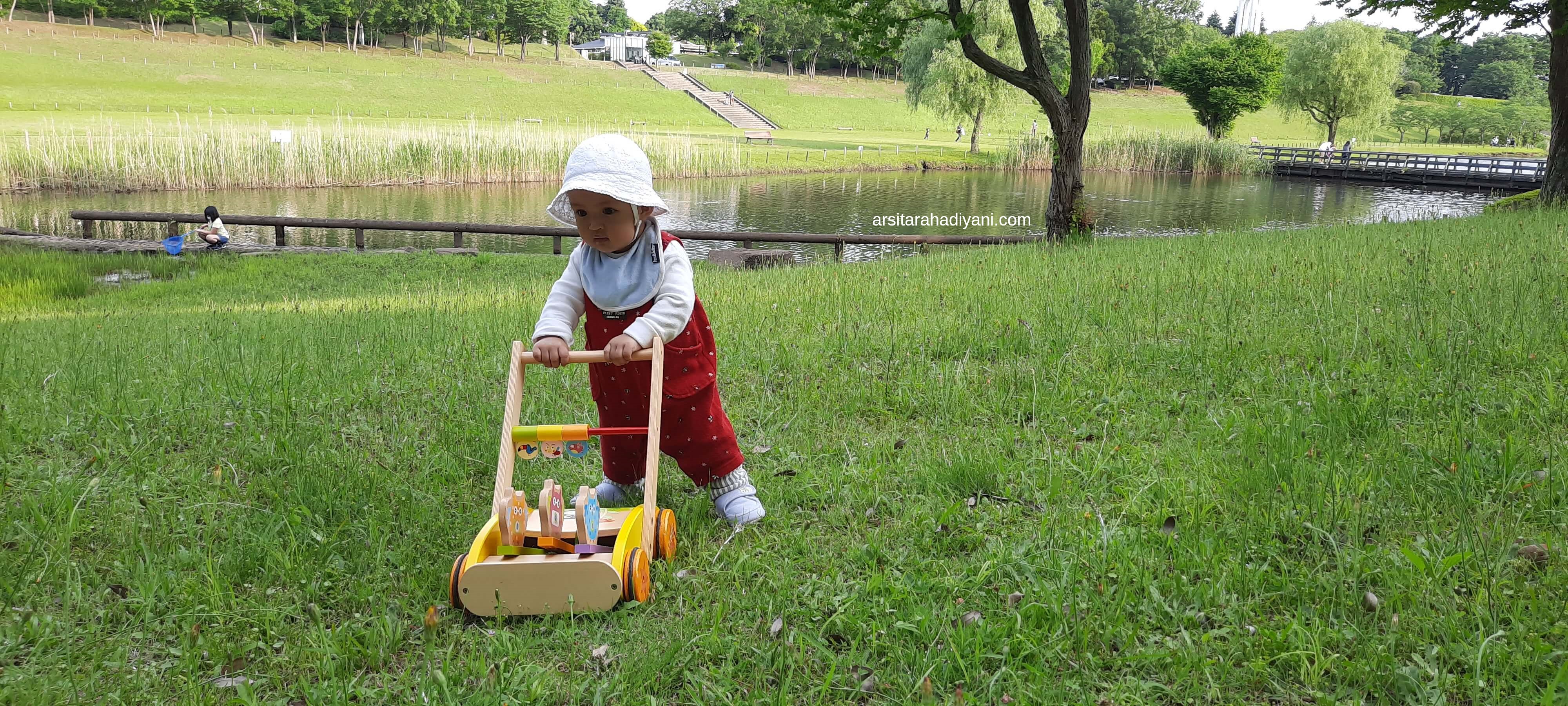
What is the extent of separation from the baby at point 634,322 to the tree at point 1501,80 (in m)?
129

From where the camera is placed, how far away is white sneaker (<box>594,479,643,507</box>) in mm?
4121

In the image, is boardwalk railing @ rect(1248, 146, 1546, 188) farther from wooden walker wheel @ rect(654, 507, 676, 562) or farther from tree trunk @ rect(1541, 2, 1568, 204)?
wooden walker wheel @ rect(654, 507, 676, 562)

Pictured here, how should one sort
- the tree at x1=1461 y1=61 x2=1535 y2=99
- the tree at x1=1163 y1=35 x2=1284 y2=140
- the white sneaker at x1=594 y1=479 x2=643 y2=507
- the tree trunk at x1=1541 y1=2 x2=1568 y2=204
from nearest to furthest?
Result: 1. the white sneaker at x1=594 y1=479 x2=643 y2=507
2. the tree trunk at x1=1541 y1=2 x2=1568 y2=204
3. the tree at x1=1163 y1=35 x2=1284 y2=140
4. the tree at x1=1461 y1=61 x2=1535 y2=99

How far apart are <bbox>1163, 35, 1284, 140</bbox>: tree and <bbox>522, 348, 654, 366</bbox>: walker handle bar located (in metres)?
66.9

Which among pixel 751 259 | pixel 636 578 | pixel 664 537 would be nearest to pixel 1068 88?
pixel 751 259

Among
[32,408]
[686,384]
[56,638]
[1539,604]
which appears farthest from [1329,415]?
[32,408]

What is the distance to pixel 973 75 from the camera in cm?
4800

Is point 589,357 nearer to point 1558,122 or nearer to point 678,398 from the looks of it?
point 678,398

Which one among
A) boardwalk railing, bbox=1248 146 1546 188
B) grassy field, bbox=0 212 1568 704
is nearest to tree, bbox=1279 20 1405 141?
boardwalk railing, bbox=1248 146 1546 188

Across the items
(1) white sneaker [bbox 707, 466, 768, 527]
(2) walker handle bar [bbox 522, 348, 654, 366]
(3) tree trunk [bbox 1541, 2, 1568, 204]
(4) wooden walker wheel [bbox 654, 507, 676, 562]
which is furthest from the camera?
(3) tree trunk [bbox 1541, 2, 1568, 204]

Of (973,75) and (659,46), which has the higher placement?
(659,46)

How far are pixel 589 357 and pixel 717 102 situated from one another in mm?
72437

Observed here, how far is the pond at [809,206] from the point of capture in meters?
20.1

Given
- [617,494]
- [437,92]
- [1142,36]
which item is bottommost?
[617,494]
